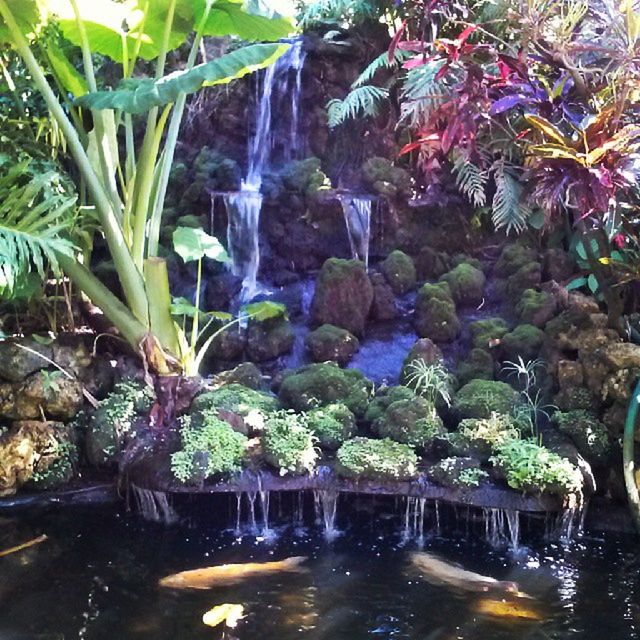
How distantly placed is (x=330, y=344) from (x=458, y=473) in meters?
2.60

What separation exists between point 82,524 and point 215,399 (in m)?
1.58

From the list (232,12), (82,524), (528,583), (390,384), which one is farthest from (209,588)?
(232,12)

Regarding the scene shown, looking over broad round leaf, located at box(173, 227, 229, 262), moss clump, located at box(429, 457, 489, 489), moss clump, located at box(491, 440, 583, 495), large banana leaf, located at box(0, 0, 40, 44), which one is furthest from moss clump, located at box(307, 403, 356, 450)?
large banana leaf, located at box(0, 0, 40, 44)

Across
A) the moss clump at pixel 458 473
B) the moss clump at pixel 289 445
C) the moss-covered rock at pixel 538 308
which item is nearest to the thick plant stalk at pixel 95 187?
the moss clump at pixel 289 445

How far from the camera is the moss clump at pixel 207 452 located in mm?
5629

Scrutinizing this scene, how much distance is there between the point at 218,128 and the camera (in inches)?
426

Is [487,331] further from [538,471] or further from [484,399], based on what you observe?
[538,471]

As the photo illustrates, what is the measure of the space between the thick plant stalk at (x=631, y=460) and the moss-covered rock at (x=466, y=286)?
3369mm

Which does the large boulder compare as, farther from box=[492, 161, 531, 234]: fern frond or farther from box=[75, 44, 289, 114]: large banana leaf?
box=[75, 44, 289, 114]: large banana leaf

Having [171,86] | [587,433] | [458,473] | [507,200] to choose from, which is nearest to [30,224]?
[171,86]

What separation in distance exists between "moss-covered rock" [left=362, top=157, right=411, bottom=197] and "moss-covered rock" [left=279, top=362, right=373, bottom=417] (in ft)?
11.8

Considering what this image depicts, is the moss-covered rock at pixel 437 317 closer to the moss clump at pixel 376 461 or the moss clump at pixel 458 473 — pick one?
the moss clump at pixel 376 461

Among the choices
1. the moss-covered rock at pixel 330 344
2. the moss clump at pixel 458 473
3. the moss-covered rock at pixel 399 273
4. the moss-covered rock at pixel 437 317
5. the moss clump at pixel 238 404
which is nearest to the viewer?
the moss clump at pixel 458 473

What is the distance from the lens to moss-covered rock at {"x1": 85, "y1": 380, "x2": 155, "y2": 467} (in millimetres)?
6152
